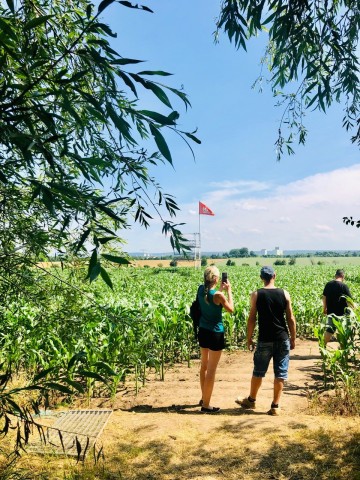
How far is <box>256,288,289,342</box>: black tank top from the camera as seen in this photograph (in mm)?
5145

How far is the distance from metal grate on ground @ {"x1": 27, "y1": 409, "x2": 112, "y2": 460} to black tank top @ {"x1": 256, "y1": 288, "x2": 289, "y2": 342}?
2385 mm

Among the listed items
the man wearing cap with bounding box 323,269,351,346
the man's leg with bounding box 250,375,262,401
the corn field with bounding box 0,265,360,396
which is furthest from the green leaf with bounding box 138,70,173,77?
the man wearing cap with bounding box 323,269,351,346

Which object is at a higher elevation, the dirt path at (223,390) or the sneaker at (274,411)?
the sneaker at (274,411)

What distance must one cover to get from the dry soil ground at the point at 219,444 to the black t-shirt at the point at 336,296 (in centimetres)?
289

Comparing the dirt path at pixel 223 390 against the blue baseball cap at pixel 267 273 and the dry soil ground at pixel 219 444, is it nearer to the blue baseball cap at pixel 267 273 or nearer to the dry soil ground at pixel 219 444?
the dry soil ground at pixel 219 444

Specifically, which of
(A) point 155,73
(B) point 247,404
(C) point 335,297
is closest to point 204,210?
(C) point 335,297

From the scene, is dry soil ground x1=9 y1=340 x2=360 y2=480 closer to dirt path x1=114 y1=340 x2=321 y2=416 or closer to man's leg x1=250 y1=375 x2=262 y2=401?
dirt path x1=114 y1=340 x2=321 y2=416

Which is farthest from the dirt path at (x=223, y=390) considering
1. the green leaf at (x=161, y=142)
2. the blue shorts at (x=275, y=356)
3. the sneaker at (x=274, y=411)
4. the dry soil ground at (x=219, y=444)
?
the green leaf at (x=161, y=142)

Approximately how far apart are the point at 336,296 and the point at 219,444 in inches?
209

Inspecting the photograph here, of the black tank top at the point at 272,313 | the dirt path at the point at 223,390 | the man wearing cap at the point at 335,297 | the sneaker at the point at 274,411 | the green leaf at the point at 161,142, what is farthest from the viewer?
the man wearing cap at the point at 335,297

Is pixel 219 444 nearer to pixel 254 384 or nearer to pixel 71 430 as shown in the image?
pixel 254 384

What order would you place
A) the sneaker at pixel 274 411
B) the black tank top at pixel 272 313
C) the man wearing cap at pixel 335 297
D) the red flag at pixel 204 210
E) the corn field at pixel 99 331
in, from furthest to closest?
the red flag at pixel 204 210, the man wearing cap at pixel 335 297, the sneaker at pixel 274 411, the black tank top at pixel 272 313, the corn field at pixel 99 331

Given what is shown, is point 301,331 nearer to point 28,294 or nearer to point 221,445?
point 221,445

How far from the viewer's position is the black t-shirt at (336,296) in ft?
28.1
